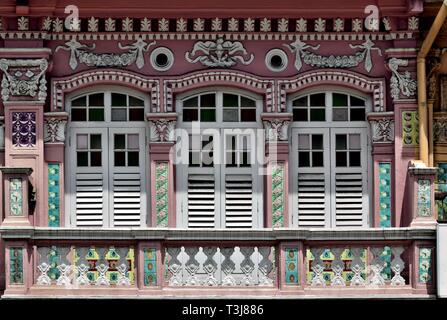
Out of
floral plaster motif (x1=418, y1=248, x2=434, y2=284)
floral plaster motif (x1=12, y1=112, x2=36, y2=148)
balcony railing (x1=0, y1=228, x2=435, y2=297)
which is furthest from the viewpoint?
floral plaster motif (x1=12, y1=112, x2=36, y2=148)

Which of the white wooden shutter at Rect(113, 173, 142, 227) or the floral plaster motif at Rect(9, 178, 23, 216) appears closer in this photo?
the floral plaster motif at Rect(9, 178, 23, 216)

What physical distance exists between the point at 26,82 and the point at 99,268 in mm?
2920

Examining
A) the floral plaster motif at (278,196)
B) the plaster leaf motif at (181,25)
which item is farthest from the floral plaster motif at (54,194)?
the floral plaster motif at (278,196)

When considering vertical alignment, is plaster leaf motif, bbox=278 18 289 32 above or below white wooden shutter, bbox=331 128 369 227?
above

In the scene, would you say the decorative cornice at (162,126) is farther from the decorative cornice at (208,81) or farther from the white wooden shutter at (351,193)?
the white wooden shutter at (351,193)

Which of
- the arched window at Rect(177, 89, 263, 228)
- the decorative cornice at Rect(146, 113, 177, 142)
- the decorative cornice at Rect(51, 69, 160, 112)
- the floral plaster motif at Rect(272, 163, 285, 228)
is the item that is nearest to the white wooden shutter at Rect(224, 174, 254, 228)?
the arched window at Rect(177, 89, 263, 228)

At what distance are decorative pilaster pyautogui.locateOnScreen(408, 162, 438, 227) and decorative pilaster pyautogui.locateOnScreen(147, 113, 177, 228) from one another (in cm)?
340

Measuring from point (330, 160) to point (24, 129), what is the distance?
4359 mm

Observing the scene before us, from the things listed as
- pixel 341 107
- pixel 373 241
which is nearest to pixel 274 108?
pixel 341 107

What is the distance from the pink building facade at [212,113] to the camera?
2292cm

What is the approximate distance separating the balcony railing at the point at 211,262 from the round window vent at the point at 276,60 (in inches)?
104

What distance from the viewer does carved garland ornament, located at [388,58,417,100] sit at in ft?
75.7

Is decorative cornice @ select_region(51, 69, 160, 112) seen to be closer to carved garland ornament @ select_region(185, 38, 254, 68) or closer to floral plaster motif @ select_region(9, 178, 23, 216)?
carved garland ornament @ select_region(185, 38, 254, 68)

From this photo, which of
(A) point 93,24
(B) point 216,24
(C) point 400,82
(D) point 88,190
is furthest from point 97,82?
(C) point 400,82
